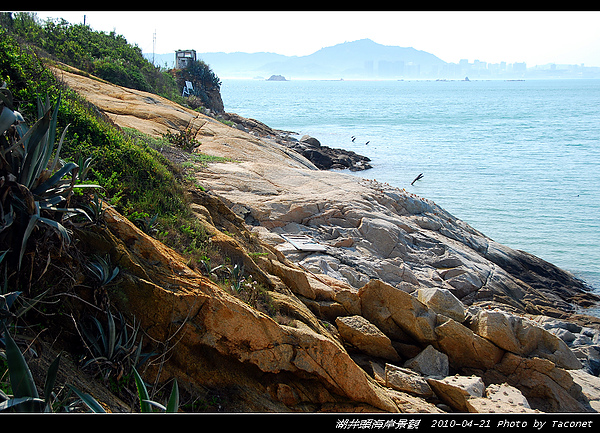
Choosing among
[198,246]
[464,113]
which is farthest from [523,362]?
[464,113]

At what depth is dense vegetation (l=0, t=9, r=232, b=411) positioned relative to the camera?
313 centimetres

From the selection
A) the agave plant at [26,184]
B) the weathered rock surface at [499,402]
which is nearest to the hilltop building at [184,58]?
the agave plant at [26,184]

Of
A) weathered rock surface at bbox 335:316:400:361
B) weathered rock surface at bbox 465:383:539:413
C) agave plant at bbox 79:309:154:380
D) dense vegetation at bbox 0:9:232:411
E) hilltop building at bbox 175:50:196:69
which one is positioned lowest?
weathered rock surface at bbox 465:383:539:413

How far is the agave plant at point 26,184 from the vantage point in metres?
3.08

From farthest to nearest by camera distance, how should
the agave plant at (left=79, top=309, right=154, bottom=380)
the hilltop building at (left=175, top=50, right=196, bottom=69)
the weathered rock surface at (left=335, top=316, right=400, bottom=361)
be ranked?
the hilltop building at (left=175, top=50, right=196, bottom=69) → the weathered rock surface at (left=335, top=316, right=400, bottom=361) → the agave plant at (left=79, top=309, right=154, bottom=380)

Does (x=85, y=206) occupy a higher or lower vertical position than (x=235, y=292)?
higher

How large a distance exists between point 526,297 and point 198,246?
1121cm

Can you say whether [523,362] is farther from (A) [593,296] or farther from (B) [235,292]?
(A) [593,296]

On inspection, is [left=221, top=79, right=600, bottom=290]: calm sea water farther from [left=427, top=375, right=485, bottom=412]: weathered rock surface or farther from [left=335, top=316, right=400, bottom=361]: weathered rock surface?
[left=335, top=316, right=400, bottom=361]: weathered rock surface

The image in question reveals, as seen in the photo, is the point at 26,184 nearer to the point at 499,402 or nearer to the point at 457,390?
the point at 457,390

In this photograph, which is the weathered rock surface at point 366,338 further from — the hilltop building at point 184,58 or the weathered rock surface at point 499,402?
the hilltop building at point 184,58

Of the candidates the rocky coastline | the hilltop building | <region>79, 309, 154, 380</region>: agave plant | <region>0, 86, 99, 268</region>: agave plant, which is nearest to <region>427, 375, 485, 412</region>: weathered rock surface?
the rocky coastline

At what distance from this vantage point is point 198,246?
516 cm

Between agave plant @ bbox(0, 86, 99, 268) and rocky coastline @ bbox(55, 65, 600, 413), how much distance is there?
0.68 metres
